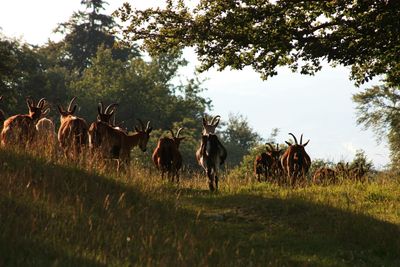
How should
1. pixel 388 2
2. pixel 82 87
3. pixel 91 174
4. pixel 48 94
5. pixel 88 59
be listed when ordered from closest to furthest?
1. pixel 91 174
2. pixel 388 2
3. pixel 48 94
4. pixel 82 87
5. pixel 88 59

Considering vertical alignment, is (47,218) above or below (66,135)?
below

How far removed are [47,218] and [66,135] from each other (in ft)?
28.6

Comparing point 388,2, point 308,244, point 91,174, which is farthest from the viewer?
point 388,2

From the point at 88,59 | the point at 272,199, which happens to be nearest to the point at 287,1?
the point at 272,199

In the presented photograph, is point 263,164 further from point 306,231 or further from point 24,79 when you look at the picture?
point 24,79

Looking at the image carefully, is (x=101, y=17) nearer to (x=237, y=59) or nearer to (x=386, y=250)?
(x=237, y=59)

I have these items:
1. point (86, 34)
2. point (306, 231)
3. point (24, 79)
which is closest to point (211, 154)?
point (306, 231)

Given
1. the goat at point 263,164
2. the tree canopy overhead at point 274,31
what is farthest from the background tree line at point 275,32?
the goat at point 263,164

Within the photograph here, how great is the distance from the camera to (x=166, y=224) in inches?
402

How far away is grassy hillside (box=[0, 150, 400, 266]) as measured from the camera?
723 centimetres

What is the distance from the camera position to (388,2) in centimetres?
1580

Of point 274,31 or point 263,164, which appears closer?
point 274,31

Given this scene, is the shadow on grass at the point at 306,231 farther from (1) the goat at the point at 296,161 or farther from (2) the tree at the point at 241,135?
(2) the tree at the point at 241,135

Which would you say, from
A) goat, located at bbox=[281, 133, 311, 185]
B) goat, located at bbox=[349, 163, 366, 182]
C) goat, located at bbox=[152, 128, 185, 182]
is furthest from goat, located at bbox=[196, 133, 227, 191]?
goat, located at bbox=[349, 163, 366, 182]
